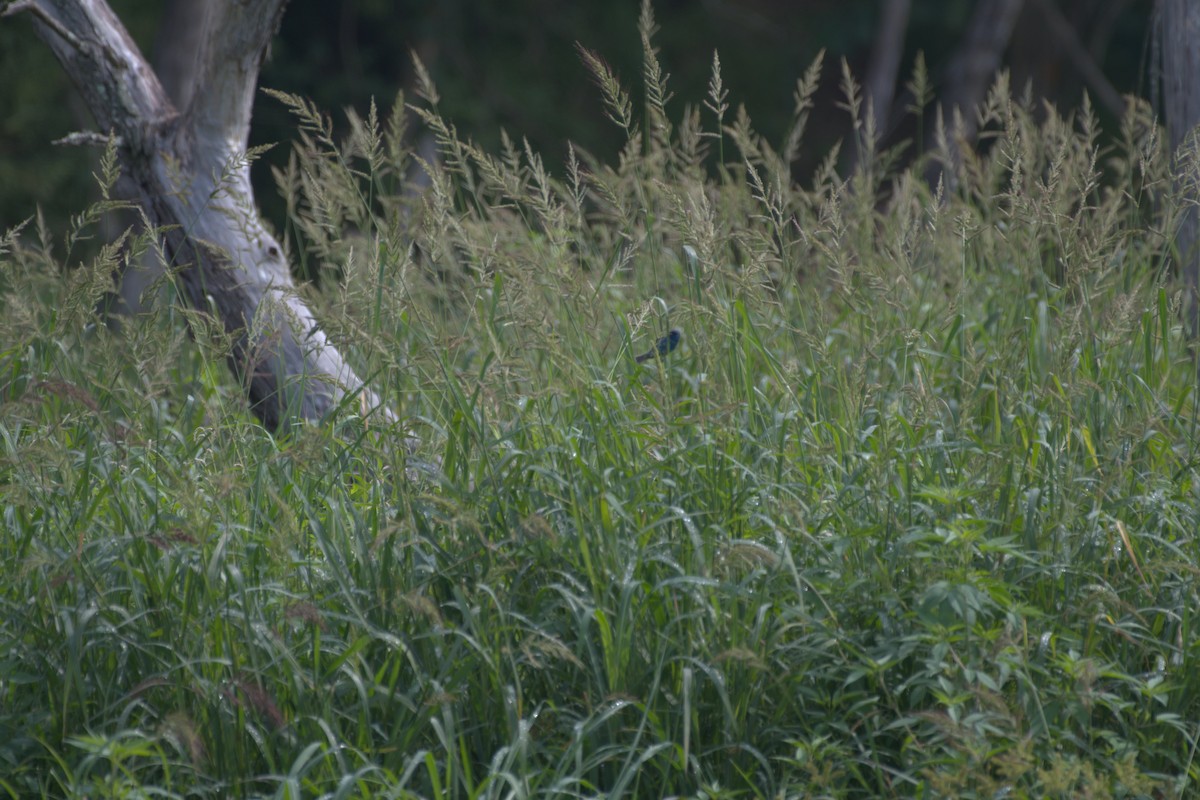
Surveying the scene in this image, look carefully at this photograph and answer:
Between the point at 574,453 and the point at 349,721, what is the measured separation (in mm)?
807

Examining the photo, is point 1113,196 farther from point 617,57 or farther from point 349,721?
point 617,57

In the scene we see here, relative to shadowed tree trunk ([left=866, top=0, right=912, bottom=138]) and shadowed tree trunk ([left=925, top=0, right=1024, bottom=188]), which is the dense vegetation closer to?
shadowed tree trunk ([left=925, top=0, right=1024, bottom=188])

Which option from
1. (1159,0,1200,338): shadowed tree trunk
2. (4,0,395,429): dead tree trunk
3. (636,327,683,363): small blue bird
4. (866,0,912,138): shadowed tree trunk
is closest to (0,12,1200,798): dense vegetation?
(636,327,683,363): small blue bird

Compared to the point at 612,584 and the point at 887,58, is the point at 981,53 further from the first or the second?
the point at 612,584

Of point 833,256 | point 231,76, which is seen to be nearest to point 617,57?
point 231,76

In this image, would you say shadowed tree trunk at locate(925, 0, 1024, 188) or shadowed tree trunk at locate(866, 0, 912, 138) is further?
shadowed tree trunk at locate(866, 0, 912, 138)

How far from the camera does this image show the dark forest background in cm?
1351

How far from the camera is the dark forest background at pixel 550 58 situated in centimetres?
1351

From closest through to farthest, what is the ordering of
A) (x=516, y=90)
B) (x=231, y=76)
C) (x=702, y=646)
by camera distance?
1. (x=702, y=646)
2. (x=231, y=76)
3. (x=516, y=90)

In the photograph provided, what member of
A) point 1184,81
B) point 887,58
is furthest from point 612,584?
point 887,58

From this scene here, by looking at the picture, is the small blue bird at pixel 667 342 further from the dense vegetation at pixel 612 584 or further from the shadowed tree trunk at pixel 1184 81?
the shadowed tree trunk at pixel 1184 81

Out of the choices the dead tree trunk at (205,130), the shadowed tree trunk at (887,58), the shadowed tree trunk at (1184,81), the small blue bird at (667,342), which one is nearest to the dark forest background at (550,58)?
the shadowed tree trunk at (887,58)

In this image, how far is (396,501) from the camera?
2986 millimetres

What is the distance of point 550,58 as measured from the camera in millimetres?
16031
